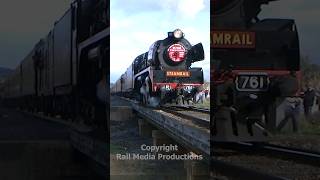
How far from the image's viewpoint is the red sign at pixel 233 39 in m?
4.96

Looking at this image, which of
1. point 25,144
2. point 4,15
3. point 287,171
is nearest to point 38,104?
point 25,144

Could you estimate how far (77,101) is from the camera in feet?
14.7

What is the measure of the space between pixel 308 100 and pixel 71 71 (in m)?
1.81

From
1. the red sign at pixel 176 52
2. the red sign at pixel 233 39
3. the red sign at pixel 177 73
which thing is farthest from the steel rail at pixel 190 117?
the red sign at pixel 233 39

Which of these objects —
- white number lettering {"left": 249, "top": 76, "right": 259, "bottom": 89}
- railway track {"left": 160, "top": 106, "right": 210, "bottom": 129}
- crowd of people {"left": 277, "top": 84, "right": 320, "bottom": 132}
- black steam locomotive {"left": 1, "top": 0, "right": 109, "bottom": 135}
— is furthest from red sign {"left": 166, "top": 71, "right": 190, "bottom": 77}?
crowd of people {"left": 277, "top": 84, "right": 320, "bottom": 132}

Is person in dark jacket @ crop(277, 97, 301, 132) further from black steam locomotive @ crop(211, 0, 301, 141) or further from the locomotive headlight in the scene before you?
the locomotive headlight

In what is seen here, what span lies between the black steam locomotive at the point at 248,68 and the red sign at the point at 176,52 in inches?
17.1

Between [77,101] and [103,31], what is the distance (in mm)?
502

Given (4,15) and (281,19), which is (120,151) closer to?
(4,15)

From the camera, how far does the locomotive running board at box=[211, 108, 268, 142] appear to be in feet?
16.5

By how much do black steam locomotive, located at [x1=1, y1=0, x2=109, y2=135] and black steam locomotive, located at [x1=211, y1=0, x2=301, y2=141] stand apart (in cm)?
97

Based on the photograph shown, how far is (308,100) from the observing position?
16.6 feet

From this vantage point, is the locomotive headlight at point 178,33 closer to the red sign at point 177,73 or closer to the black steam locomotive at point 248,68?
the red sign at point 177,73

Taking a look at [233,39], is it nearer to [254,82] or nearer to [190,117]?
[254,82]
